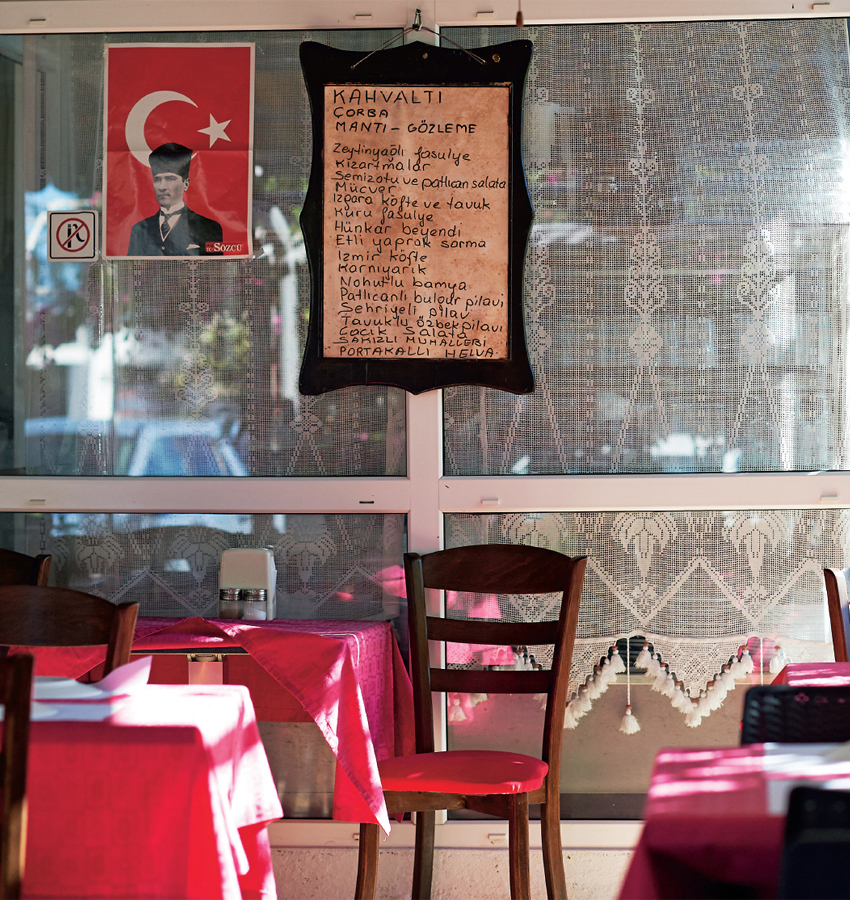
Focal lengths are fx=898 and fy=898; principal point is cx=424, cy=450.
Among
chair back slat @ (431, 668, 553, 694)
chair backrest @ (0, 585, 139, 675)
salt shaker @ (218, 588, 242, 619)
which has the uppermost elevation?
chair backrest @ (0, 585, 139, 675)

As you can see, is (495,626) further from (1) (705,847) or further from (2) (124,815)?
(1) (705,847)

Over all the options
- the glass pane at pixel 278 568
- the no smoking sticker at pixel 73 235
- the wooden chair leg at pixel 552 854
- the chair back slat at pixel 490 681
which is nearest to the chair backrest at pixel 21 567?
the glass pane at pixel 278 568

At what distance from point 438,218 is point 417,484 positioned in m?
0.77

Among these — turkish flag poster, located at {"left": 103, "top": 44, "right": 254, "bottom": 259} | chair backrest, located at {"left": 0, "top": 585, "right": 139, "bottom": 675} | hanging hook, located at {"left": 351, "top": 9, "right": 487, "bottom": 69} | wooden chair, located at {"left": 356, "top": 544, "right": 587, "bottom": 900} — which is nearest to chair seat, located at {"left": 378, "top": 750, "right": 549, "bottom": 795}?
wooden chair, located at {"left": 356, "top": 544, "right": 587, "bottom": 900}

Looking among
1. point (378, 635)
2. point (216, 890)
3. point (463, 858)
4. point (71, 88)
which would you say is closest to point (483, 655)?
point (378, 635)

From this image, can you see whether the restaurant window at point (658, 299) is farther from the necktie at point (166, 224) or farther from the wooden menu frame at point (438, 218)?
the necktie at point (166, 224)

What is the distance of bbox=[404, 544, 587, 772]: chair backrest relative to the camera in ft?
7.47

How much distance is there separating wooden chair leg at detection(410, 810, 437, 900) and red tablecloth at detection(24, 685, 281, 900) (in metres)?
1.02

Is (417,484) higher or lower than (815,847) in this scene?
higher

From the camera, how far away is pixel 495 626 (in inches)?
92.0

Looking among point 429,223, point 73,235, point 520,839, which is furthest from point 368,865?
point 73,235

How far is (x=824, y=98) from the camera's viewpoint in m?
2.61

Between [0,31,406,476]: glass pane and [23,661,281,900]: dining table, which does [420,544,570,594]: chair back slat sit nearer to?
[0,31,406,476]: glass pane

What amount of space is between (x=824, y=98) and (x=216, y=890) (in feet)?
8.42
